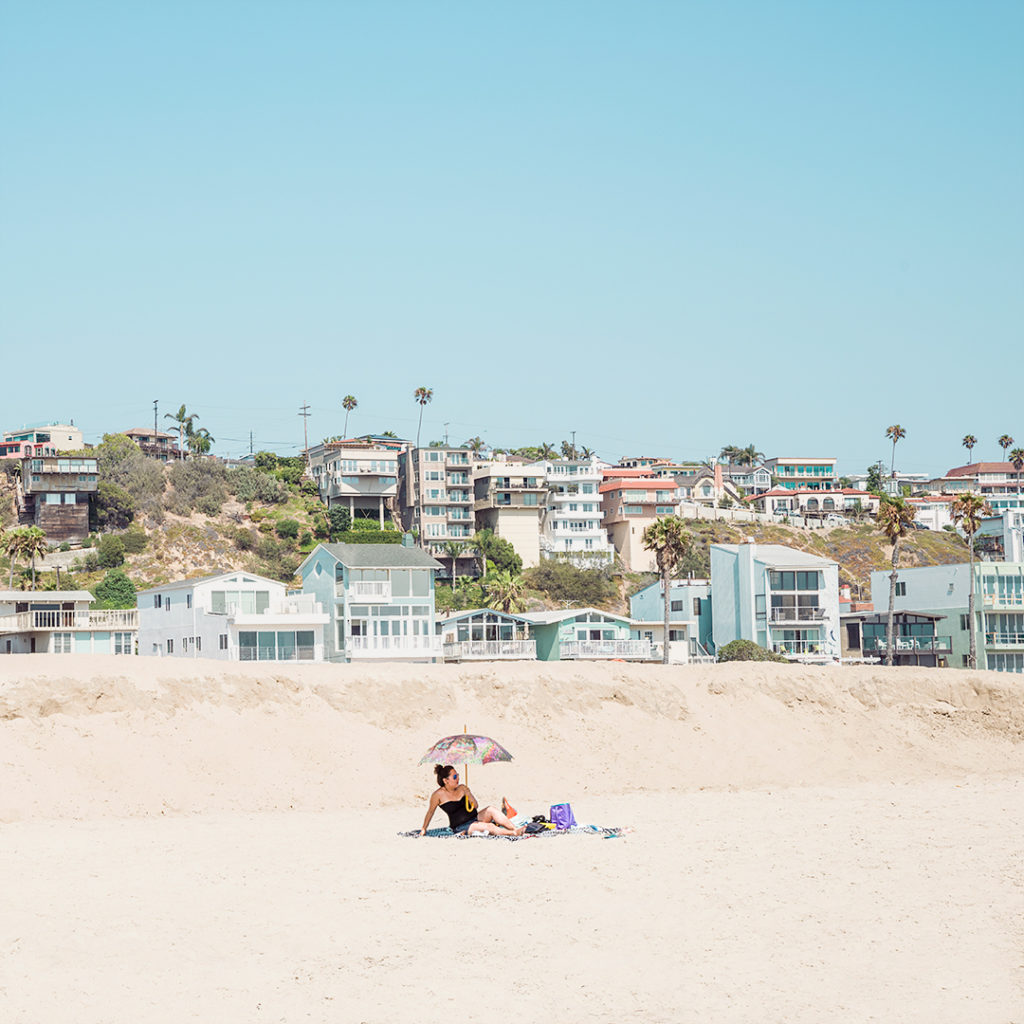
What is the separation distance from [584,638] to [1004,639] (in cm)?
2365

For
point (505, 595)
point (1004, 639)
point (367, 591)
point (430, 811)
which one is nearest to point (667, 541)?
point (367, 591)

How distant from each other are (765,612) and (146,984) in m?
64.8

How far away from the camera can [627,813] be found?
Result: 23.9 m

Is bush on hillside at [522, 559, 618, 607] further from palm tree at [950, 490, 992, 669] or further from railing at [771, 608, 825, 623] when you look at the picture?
palm tree at [950, 490, 992, 669]

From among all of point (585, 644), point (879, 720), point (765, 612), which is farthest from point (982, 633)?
point (879, 720)

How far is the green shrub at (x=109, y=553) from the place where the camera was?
95.4m

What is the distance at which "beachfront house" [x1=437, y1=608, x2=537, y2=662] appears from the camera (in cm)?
6412

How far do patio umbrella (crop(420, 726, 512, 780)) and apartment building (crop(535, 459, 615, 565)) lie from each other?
315ft

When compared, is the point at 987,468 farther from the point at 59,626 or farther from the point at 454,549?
the point at 59,626

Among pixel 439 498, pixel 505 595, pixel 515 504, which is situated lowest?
pixel 505 595

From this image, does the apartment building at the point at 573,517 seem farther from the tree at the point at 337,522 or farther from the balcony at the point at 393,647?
the balcony at the point at 393,647

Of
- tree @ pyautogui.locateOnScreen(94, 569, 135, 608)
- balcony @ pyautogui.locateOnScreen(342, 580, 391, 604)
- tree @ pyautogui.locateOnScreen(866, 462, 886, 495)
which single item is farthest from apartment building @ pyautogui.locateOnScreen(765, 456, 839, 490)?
balcony @ pyautogui.locateOnScreen(342, 580, 391, 604)

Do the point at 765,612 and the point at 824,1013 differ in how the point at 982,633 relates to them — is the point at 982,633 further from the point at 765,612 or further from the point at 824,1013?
the point at 824,1013

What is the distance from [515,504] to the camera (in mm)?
116875
